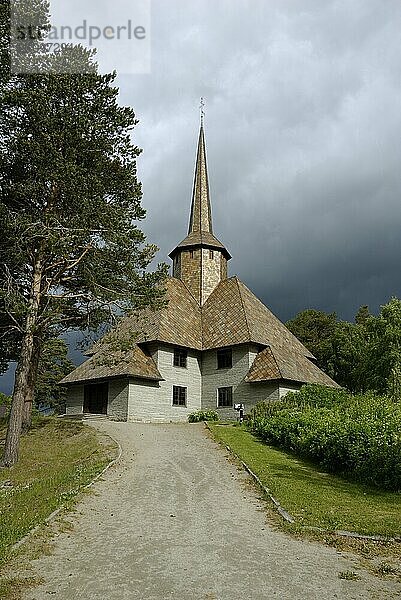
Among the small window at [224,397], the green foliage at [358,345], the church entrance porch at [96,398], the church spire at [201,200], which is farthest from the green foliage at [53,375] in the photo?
the green foliage at [358,345]

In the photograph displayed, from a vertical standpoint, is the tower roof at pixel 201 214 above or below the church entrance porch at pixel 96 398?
above

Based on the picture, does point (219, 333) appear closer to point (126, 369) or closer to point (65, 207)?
point (126, 369)

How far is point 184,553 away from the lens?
27.8 feet

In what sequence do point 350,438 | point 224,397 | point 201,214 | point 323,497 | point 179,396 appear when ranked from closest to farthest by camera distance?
point 323,497, point 350,438, point 179,396, point 224,397, point 201,214

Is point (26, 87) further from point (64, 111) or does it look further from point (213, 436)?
point (213, 436)

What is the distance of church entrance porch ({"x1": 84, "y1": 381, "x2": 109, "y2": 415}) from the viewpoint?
31312 mm

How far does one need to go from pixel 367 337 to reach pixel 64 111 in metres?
33.5

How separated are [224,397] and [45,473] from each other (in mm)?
16745

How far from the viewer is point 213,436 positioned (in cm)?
2295

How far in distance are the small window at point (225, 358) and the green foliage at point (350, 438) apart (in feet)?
32.1

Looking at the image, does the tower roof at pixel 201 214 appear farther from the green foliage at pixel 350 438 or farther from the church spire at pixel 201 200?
the green foliage at pixel 350 438

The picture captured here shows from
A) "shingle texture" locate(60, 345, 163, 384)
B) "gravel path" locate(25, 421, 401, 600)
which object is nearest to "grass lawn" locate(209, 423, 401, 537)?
"gravel path" locate(25, 421, 401, 600)

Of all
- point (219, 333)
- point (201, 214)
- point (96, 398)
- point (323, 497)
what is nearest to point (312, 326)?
point (201, 214)

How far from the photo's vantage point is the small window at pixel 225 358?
109 feet
